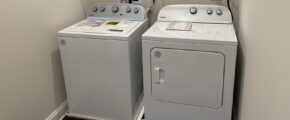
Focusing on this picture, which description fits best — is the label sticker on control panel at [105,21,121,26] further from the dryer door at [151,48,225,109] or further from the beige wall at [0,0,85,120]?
the dryer door at [151,48,225,109]

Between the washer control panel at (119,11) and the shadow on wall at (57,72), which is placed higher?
the washer control panel at (119,11)

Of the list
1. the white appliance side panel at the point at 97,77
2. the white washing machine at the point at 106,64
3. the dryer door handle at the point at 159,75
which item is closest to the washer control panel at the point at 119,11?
the white washing machine at the point at 106,64

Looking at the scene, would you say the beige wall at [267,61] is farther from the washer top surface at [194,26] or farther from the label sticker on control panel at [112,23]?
the label sticker on control panel at [112,23]

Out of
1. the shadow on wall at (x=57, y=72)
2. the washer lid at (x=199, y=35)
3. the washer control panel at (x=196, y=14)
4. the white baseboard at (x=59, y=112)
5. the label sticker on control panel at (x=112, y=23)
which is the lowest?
the white baseboard at (x=59, y=112)

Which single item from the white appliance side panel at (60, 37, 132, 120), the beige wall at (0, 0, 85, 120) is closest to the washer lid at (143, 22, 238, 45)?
the white appliance side panel at (60, 37, 132, 120)

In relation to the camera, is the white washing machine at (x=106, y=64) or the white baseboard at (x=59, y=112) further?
the white baseboard at (x=59, y=112)

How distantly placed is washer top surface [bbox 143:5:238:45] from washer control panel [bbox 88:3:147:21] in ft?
0.58

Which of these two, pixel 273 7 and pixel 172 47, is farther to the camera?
pixel 172 47

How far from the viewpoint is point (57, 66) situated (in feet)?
6.87

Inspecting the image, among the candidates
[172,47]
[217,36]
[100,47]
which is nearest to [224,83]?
[217,36]

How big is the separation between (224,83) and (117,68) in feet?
2.45

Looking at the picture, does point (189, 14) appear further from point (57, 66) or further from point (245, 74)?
point (57, 66)

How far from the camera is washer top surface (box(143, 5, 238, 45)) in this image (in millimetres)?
1628

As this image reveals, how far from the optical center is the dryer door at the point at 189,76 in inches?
64.6
